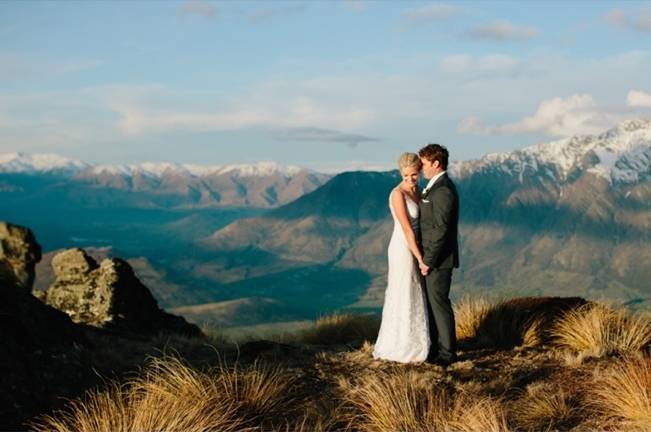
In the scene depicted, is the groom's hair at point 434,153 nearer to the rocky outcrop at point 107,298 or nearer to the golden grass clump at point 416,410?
the golden grass clump at point 416,410

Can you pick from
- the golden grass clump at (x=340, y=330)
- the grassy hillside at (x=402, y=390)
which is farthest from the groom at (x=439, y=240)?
the golden grass clump at (x=340, y=330)

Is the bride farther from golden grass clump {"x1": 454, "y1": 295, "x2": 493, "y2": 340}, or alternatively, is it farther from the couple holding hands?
golden grass clump {"x1": 454, "y1": 295, "x2": 493, "y2": 340}

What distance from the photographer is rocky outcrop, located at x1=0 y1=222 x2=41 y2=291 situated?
27.7 metres

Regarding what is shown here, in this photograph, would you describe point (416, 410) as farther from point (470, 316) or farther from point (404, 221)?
point (470, 316)

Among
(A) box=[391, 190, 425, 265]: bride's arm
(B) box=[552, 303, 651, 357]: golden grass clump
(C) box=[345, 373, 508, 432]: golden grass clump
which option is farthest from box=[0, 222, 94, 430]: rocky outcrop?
(B) box=[552, 303, 651, 357]: golden grass clump

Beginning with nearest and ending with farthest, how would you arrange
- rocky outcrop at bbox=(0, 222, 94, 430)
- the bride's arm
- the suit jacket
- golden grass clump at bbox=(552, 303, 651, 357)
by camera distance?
1. rocky outcrop at bbox=(0, 222, 94, 430)
2. the suit jacket
3. the bride's arm
4. golden grass clump at bbox=(552, 303, 651, 357)

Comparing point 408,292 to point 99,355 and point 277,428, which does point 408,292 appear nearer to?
point 277,428

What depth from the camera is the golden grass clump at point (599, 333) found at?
11734 millimetres

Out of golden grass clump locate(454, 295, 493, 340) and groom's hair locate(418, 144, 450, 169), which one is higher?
groom's hair locate(418, 144, 450, 169)

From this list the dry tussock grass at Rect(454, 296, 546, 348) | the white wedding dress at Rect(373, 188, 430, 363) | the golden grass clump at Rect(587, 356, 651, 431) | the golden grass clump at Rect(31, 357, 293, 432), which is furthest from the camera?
the dry tussock grass at Rect(454, 296, 546, 348)

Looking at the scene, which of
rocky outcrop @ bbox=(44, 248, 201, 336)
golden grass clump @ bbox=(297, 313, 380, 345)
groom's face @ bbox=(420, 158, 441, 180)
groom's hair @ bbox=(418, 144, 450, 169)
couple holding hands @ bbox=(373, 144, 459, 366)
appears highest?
groom's hair @ bbox=(418, 144, 450, 169)

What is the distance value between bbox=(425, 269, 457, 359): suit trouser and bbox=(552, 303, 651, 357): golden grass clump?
7.27 feet

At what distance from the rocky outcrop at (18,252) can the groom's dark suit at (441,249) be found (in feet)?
70.7

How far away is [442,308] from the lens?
11094mm
